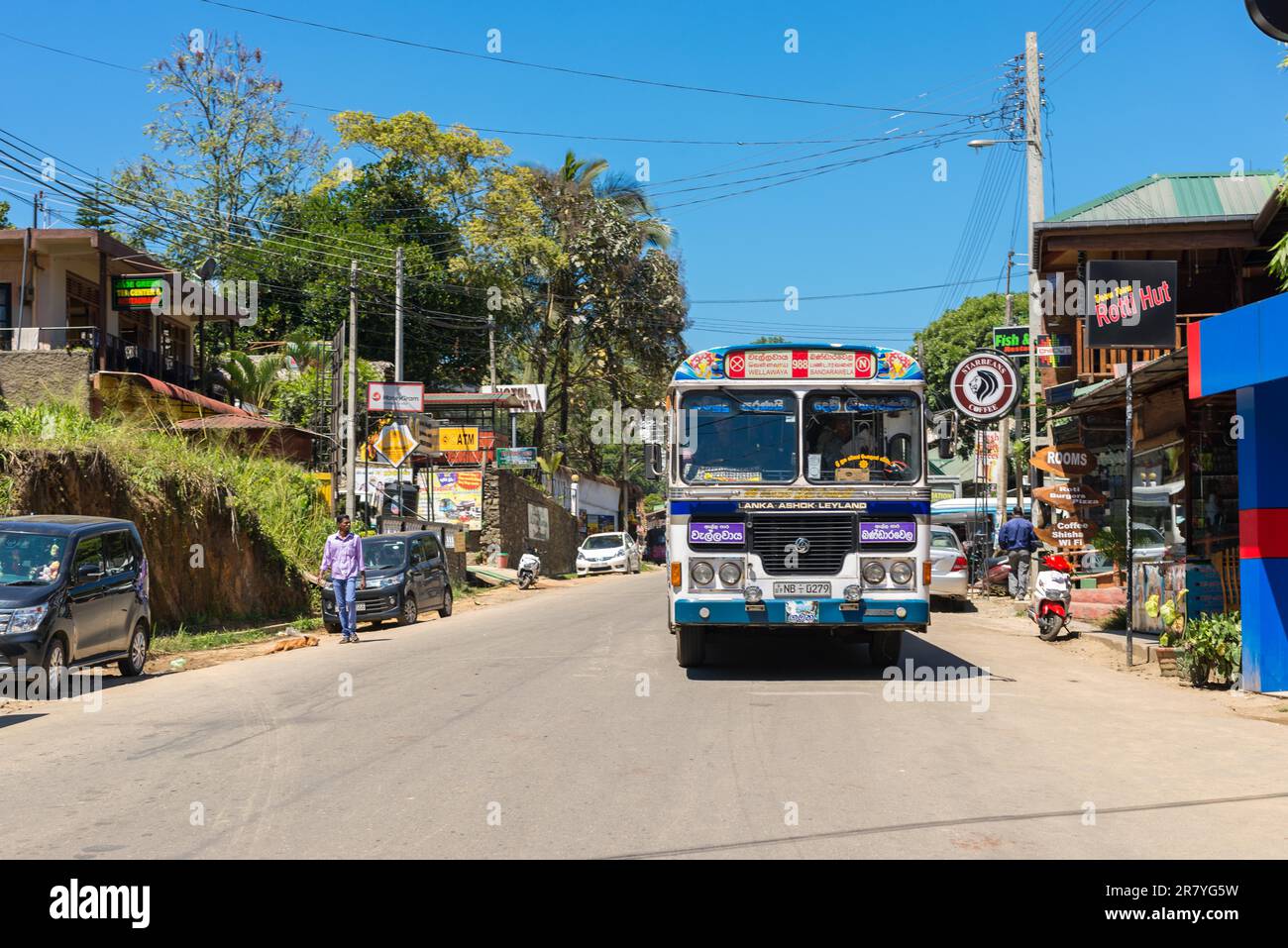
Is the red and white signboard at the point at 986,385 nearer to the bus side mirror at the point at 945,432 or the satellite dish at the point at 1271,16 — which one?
the bus side mirror at the point at 945,432

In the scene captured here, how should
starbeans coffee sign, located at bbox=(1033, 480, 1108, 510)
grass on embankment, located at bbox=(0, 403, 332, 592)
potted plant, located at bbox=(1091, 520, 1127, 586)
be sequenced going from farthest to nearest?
starbeans coffee sign, located at bbox=(1033, 480, 1108, 510), potted plant, located at bbox=(1091, 520, 1127, 586), grass on embankment, located at bbox=(0, 403, 332, 592)

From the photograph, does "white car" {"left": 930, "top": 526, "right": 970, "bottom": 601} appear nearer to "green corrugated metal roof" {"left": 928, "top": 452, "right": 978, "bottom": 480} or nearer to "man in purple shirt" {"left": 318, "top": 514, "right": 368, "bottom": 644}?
"man in purple shirt" {"left": 318, "top": 514, "right": 368, "bottom": 644}

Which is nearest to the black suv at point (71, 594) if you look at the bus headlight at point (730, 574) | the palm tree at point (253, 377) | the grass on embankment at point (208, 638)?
the grass on embankment at point (208, 638)

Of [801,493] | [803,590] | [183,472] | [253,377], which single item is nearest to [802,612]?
[803,590]

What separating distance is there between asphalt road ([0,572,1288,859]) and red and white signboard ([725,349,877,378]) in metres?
3.25

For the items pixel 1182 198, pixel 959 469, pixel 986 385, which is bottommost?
pixel 959 469

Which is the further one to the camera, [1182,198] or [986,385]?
[1182,198]

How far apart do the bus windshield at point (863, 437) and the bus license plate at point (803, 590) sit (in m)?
1.06

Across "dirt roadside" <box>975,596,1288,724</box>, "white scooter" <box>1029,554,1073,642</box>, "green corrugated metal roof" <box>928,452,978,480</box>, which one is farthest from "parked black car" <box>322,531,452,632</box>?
"green corrugated metal roof" <box>928,452,978,480</box>

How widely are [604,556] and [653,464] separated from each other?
35749 mm

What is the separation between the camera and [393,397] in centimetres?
3125

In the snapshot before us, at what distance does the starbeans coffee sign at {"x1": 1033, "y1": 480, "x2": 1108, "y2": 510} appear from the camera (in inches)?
816

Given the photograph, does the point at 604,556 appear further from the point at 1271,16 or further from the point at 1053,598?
the point at 1271,16

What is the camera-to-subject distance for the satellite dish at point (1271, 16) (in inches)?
378
